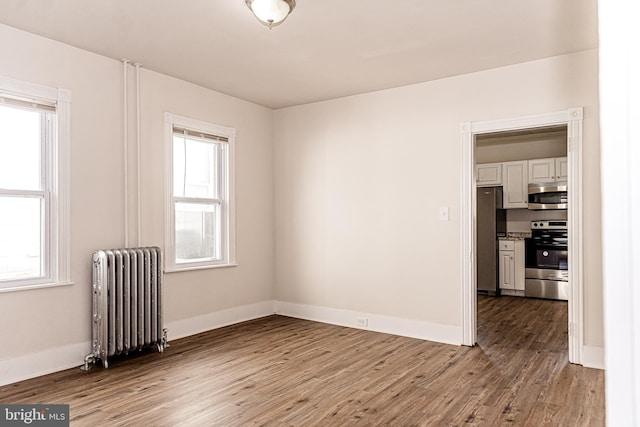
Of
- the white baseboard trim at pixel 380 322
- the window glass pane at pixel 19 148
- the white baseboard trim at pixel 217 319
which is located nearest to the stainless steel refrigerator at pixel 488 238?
the white baseboard trim at pixel 380 322

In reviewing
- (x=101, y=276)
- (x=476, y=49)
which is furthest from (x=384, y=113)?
(x=101, y=276)

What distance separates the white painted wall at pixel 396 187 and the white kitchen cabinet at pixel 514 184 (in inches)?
129

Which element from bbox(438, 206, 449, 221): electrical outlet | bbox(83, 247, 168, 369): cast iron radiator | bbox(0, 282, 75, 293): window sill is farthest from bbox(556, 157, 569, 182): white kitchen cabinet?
bbox(0, 282, 75, 293): window sill

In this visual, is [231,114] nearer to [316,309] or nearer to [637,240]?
[316,309]

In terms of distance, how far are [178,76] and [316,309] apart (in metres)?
3.09

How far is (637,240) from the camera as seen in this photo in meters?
0.39

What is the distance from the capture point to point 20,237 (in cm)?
355

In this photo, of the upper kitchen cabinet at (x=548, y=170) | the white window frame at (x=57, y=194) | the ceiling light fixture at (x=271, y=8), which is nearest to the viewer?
the ceiling light fixture at (x=271, y=8)

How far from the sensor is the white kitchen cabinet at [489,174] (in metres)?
7.48

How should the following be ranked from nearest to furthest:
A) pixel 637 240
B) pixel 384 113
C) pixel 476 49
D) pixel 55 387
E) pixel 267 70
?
pixel 637 240
pixel 55 387
pixel 476 49
pixel 267 70
pixel 384 113

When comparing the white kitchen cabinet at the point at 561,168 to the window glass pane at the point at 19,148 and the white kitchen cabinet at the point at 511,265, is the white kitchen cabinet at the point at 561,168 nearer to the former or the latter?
the white kitchen cabinet at the point at 511,265

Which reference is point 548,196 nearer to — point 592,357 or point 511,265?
point 511,265

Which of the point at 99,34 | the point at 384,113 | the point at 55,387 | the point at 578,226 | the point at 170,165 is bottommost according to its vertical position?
the point at 55,387

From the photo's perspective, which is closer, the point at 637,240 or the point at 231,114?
the point at 637,240
